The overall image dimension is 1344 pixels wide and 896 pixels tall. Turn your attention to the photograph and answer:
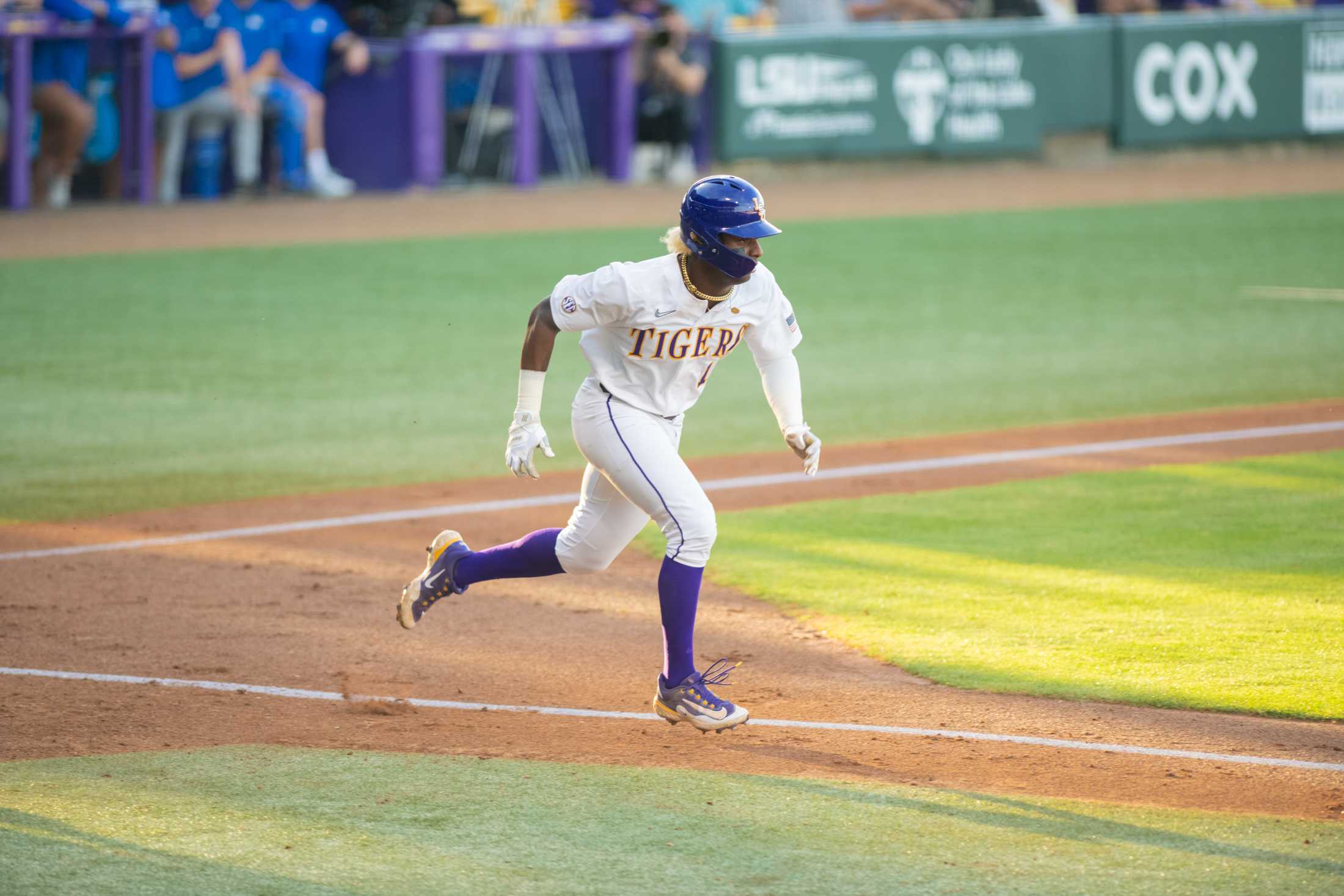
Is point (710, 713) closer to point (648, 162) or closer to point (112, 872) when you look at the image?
point (112, 872)

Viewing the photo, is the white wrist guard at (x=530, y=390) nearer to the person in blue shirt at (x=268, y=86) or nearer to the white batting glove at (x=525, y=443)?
the white batting glove at (x=525, y=443)

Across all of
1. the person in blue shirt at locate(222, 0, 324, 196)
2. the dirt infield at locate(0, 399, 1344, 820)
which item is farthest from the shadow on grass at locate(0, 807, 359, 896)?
the person in blue shirt at locate(222, 0, 324, 196)

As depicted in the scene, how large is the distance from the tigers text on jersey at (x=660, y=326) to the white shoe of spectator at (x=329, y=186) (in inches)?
601

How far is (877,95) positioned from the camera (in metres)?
23.1

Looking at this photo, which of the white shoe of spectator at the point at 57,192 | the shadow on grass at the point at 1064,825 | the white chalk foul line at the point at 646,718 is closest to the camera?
the shadow on grass at the point at 1064,825

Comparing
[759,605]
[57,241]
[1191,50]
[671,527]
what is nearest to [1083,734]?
[671,527]

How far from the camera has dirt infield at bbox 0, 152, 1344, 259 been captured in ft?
57.2

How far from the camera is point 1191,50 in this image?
24.9 m

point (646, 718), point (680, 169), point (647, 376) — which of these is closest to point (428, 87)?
point (680, 169)

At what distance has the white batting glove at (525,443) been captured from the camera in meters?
5.41

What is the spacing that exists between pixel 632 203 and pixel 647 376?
15.3m

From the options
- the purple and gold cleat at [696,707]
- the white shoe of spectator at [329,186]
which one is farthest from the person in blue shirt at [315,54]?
the purple and gold cleat at [696,707]

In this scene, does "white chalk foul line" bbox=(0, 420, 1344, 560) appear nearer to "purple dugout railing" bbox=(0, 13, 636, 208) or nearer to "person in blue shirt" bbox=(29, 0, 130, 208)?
"purple dugout railing" bbox=(0, 13, 636, 208)

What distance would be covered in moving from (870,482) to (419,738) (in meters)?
4.21
